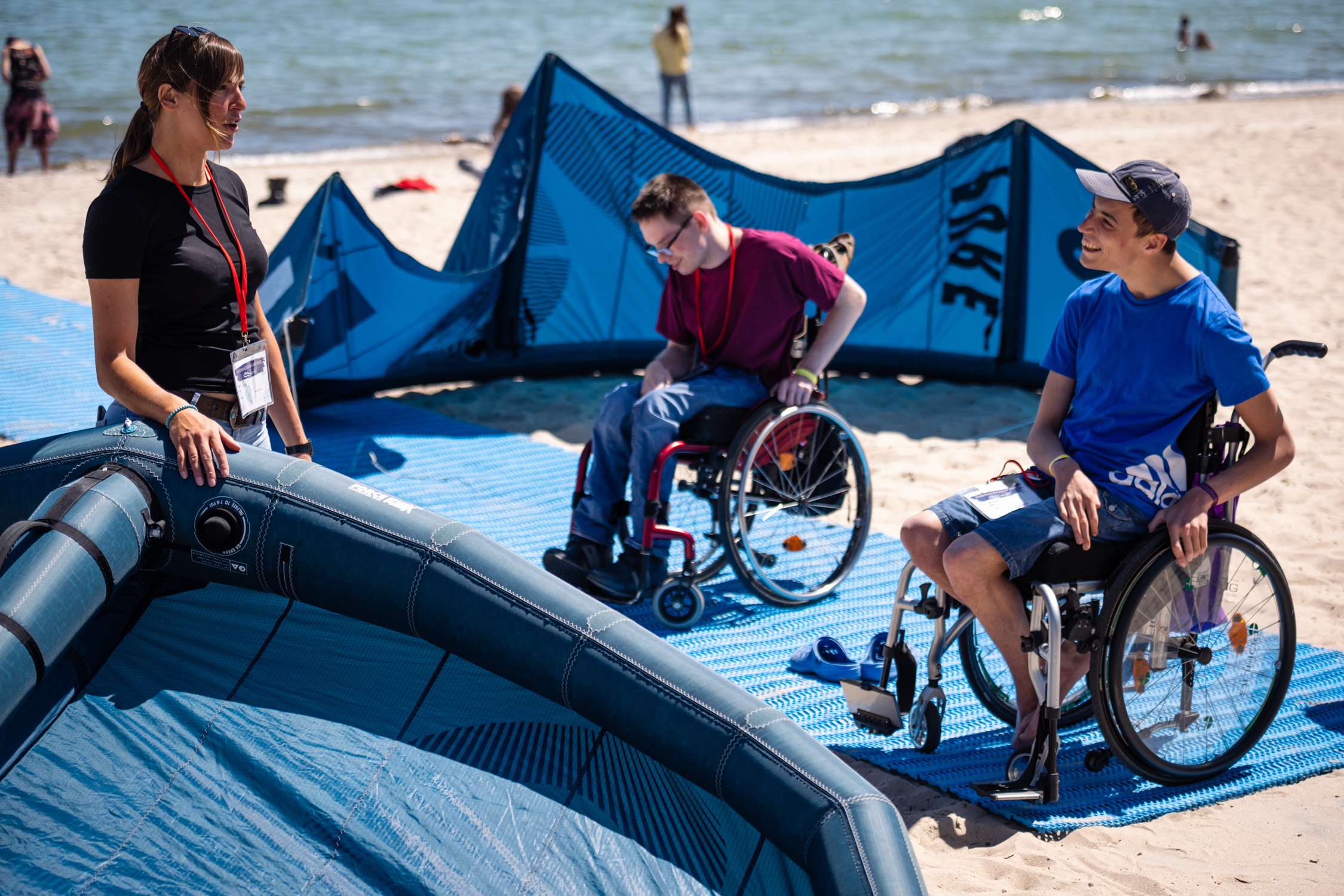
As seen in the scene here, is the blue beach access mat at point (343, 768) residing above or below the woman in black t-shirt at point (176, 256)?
below

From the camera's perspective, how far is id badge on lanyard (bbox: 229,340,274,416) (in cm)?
245

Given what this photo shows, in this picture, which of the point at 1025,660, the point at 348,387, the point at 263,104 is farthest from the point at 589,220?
the point at 263,104

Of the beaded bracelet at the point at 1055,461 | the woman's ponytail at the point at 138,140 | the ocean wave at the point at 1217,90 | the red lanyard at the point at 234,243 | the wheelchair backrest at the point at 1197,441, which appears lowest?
the beaded bracelet at the point at 1055,461

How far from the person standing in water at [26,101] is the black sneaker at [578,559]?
10.0 metres

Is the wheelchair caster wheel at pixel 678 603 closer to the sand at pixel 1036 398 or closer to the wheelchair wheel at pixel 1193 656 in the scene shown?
the sand at pixel 1036 398

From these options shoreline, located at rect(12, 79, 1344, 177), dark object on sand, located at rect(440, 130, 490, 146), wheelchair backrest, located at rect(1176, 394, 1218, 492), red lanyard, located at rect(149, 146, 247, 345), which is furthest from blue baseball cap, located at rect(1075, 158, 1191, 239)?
dark object on sand, located at rect(440, 130, 490, 146)

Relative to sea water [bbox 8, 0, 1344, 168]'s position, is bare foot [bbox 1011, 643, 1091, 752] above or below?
below

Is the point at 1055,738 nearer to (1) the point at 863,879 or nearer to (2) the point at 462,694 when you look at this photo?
(1) the point at 863,879

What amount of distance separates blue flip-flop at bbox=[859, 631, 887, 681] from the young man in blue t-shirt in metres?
0.49

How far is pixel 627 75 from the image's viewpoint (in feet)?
69.5

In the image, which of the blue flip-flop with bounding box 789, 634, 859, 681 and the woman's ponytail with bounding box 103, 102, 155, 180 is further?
the blue flip-flop with bounding box 789, 634, 859, 681

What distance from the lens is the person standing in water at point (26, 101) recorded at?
10828 mm

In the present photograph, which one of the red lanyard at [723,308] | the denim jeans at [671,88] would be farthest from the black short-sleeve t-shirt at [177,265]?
the denim jeans at [671,88]

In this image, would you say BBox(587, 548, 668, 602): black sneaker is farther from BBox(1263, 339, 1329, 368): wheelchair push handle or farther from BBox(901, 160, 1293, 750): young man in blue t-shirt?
BBox(1263, 339, 1329, 368): wheelchair push handle
